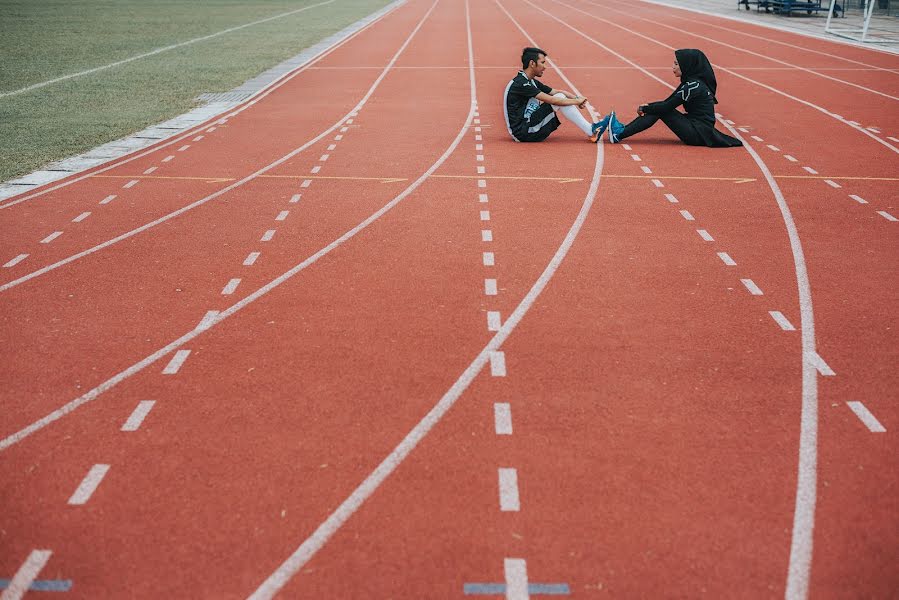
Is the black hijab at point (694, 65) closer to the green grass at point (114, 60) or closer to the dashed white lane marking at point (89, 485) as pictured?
the green grass at point (114, 60)

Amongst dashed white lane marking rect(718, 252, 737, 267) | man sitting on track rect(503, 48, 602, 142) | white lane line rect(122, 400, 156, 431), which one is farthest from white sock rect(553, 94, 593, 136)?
→ white lane line rect(122, 400, 156, 431)

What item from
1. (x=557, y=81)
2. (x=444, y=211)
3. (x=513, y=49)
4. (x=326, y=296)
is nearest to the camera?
Result: (x=326, y=296)

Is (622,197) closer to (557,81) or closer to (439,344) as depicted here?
(439,344)

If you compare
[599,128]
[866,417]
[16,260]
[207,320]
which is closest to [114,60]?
[599,128]

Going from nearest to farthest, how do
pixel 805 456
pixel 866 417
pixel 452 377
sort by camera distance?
pixel 805 456 < pixel 866 417 < pixel 452 377

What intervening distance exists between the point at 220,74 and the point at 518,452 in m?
15.8

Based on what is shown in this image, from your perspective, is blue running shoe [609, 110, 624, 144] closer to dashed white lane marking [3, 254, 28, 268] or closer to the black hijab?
the black hijab

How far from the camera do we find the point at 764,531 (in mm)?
3854

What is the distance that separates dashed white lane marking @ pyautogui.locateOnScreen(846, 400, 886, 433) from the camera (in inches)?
185

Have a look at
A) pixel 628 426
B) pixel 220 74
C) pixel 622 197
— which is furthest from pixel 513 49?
pixel 628 426

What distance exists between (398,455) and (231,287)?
2932 millimetres

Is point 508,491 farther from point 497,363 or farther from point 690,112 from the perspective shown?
point 690,112

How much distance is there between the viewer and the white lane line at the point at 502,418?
4.68 m

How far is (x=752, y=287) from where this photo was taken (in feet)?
22.1
